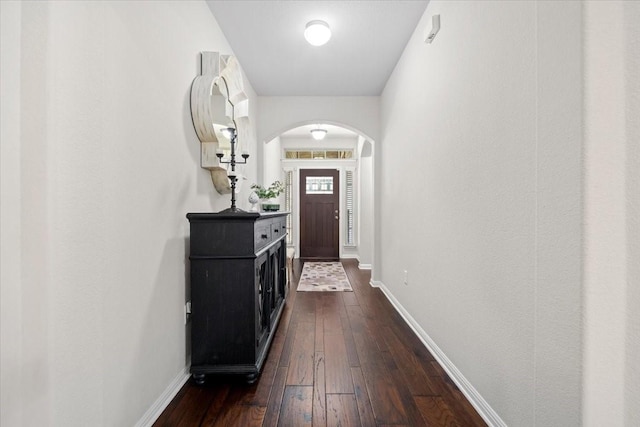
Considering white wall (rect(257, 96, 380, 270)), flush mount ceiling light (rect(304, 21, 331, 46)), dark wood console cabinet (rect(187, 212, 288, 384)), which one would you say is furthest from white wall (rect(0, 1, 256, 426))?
white wall (rect(257, 96, 380, 270))

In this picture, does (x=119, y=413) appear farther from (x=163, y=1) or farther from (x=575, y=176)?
(x=163, y=1)

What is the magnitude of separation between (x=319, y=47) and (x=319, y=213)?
13.8ft

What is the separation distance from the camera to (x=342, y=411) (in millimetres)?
1558

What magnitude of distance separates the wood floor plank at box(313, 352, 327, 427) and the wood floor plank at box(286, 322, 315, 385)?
4 cm

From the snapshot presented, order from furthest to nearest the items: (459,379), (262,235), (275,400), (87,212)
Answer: (262,235)
(459,379)
(275,400)
(87,212)


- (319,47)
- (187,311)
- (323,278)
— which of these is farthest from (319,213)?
(187,311)

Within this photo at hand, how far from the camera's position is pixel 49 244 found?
941 millimetres

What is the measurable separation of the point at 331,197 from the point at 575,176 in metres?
5.99

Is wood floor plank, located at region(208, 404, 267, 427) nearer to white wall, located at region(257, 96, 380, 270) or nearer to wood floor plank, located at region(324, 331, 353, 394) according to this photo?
wood floor plank, located at region(324, 331, 353, 394)

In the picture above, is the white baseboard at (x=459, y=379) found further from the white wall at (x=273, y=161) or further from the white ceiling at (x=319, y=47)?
the white wall at (x=273, y=161)

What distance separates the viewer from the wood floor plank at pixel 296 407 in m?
1.48

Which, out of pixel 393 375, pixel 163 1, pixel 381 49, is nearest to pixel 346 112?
pixel 381 49

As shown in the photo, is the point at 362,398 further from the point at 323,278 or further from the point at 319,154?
the point at 319,154

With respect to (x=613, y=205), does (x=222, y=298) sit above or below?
below
